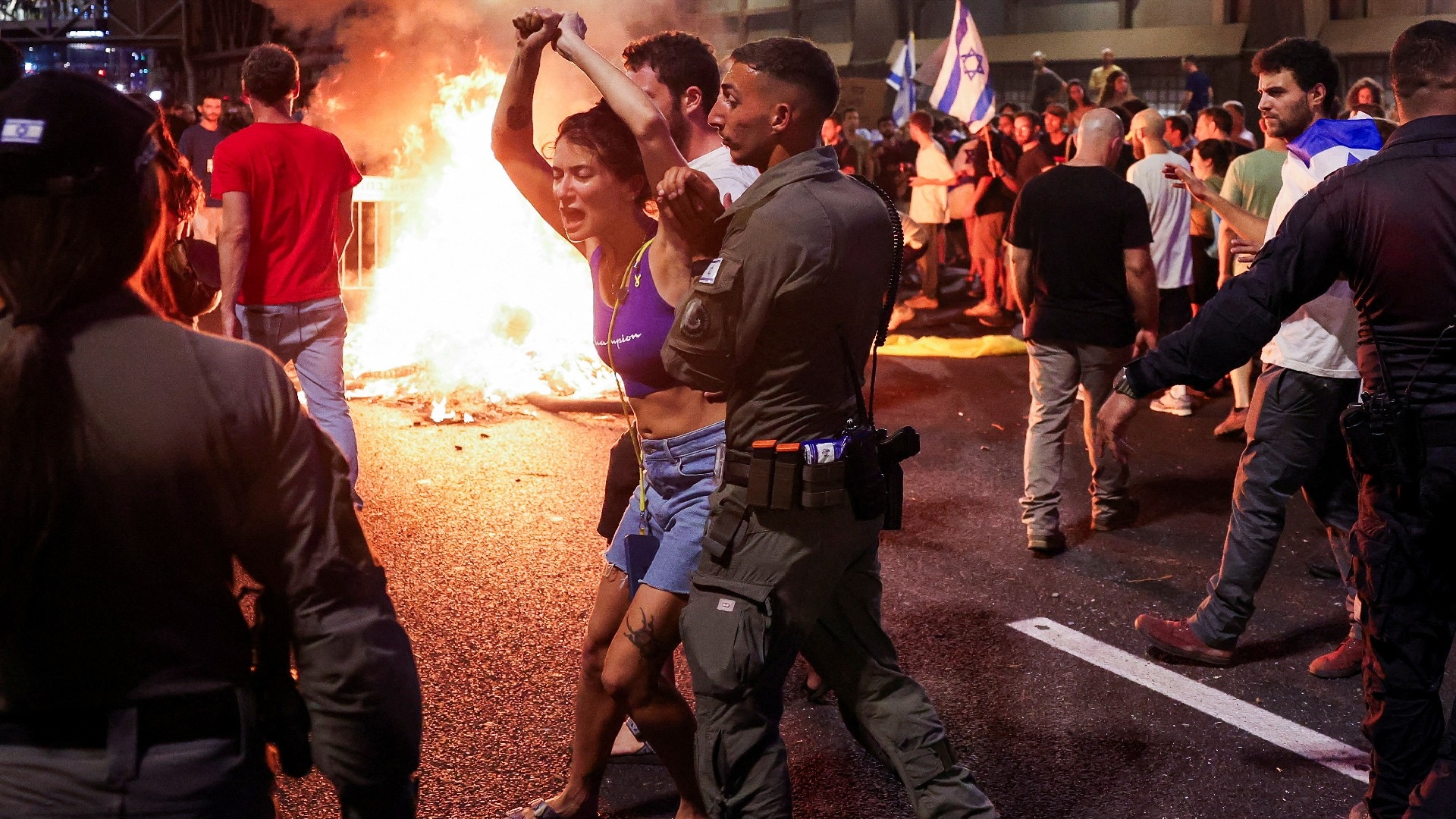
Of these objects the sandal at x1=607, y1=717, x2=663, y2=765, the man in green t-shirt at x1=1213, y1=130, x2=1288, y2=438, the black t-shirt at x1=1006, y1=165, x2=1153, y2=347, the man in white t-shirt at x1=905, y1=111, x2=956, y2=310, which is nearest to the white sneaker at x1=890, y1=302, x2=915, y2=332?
the man in white t-shirt at x1=905, y1=111, x2=956, y2=310

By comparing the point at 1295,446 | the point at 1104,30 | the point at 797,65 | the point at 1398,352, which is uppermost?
the point at 1104,30

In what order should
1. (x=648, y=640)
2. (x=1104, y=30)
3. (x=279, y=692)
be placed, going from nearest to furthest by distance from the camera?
(x=279, y=692) → (x=648, y=640) → (x=1104, y=30)

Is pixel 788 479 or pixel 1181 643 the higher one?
pixel 788 479

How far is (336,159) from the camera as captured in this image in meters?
5.96

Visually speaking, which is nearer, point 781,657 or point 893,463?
point 781,657

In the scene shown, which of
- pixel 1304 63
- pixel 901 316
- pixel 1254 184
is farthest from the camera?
pixel 901 316

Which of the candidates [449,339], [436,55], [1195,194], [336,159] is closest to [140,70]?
[436,55]

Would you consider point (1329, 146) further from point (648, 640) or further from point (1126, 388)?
point (648, 640)

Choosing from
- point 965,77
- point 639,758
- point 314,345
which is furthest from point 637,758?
point 965,77

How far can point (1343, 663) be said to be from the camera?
454 cm

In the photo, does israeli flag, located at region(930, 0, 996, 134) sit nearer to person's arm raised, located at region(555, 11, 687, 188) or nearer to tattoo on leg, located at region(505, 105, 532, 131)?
tattoo on leg, located at region(505, 105, 532, 131)

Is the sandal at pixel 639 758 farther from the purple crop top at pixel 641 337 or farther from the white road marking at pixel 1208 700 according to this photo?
the white road marking at pixel 1208 700

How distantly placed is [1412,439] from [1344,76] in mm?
22038

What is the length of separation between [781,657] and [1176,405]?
21.9 feet
